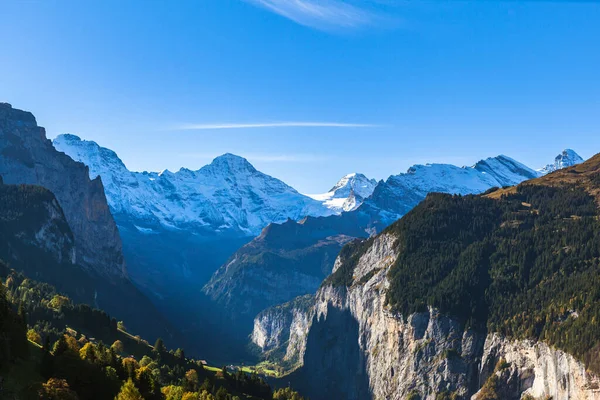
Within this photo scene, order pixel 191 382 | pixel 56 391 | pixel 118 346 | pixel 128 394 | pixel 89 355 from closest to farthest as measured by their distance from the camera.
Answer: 1. pixel 56 391
2. pixel 128 394
3. pixel 89 355
4. pixel 191 382
5. pixel 118 346

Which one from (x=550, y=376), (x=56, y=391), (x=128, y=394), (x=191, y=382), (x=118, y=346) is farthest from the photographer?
(x=550, y=376)

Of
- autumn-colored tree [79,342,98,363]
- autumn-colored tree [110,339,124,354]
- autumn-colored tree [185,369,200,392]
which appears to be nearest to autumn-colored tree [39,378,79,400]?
autumn-colored tree [79,342,98,363]

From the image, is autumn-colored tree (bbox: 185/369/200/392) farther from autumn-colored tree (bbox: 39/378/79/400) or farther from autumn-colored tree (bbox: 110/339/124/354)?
autumn-colored tree (bbox: 39/378/79/400)

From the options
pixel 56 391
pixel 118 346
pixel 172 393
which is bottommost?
pixel 172 393

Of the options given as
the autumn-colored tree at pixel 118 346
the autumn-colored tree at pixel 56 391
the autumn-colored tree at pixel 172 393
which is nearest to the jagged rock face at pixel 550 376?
the autumn-colored tree at pixel 172 393

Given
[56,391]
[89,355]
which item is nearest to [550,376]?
[89,355]

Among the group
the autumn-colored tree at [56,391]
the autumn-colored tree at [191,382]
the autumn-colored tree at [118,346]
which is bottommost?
the autumn-colored tree at [191,382]

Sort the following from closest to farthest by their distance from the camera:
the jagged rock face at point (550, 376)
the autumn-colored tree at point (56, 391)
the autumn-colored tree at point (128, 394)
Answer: the autumn-colored tree at point (56, 391), the autumn-colored tree at point (128, 394), the jagged rock face at point (550, 376)

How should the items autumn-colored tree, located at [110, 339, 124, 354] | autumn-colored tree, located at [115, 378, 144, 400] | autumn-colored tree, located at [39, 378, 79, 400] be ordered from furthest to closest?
autumn-colored tree, located at [110, 339, 124, 354], autumn-colored tree, located at [115, 378, 144, 400], autumn-colored tree, located at [39, 378, 79, 400]

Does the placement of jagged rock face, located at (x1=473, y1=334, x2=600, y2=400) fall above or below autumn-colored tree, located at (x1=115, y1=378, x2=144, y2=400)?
below

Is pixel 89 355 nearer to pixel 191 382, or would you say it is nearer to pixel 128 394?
pixel 128 394

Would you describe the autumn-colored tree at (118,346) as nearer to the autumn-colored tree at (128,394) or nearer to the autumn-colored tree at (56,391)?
the autumn-colored tree at (128,394)

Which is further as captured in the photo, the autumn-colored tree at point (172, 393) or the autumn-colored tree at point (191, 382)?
the autumn-colored tree at point (191, 382)
